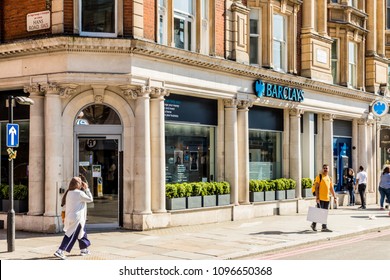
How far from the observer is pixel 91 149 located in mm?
17594

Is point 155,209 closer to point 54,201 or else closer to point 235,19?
point 54,201

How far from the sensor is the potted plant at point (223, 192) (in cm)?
2016

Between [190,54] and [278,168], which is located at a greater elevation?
[190,54]

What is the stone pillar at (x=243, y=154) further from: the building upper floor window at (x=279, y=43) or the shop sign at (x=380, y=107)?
the shop sign at (x=380, y=107)

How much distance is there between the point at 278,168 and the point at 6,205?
11.0 m

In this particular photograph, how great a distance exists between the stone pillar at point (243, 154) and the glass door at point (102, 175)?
526 cm

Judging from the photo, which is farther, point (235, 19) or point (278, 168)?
point (278, 168)

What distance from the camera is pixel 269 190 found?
2275cm

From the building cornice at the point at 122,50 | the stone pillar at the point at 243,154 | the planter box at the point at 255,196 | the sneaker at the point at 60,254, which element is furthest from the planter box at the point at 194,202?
the sneaker at the point at 60,254

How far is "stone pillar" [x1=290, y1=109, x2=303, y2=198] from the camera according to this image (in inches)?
951

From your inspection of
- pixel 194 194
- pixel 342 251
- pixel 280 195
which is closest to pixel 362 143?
pixel 280 195

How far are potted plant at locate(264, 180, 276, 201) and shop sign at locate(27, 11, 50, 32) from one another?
1009cm
